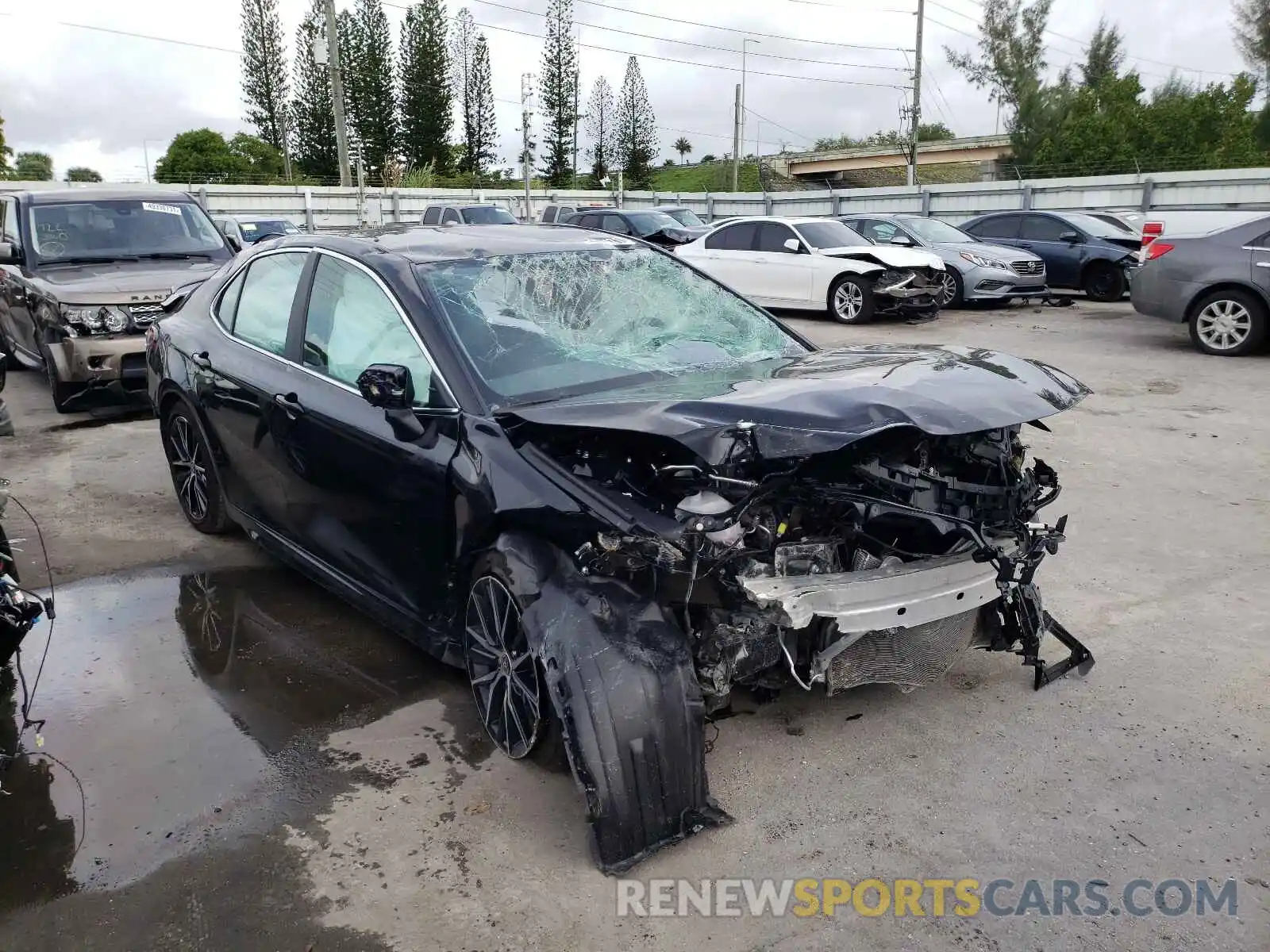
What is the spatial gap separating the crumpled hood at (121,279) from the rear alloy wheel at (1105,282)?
13.8 meters

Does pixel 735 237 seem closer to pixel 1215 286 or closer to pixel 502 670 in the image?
pixel 1215 286

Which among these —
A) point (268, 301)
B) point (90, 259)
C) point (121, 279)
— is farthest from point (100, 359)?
point (268, 301)

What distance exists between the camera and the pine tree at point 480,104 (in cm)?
A: 6369

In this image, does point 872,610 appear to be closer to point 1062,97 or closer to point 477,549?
point 477,549

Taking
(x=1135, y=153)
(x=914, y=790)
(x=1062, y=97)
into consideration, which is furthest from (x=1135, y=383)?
(x=1062, y=97)

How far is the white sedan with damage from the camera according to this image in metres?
13.9

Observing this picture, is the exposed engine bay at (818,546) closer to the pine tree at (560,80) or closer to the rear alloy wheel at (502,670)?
the rear alloy wheel at (502,670)

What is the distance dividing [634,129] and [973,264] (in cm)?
6017

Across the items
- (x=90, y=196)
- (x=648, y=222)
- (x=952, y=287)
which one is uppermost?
(x=90, y=196)

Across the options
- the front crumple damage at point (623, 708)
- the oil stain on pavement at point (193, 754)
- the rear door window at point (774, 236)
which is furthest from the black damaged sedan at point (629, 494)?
the rear door window at point (774, 236)

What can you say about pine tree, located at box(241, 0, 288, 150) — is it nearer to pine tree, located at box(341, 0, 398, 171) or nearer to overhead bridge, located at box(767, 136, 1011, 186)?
pine tree, located at box(341, 0, 398, 171)

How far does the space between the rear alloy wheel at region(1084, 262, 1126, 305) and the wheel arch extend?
5.76 meters

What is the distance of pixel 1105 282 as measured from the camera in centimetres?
1650

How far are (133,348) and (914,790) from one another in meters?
7.13
